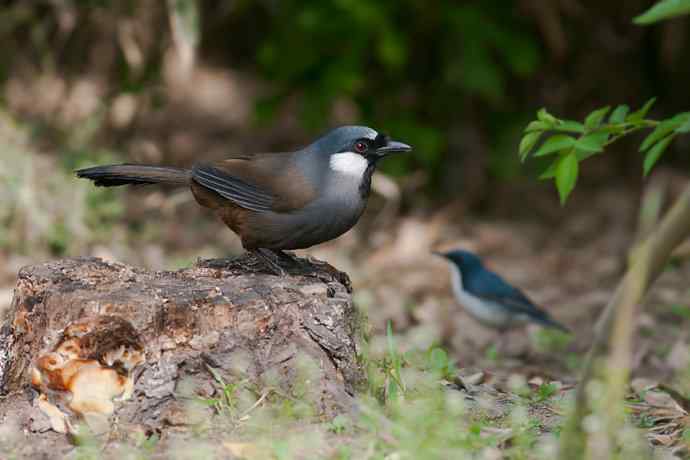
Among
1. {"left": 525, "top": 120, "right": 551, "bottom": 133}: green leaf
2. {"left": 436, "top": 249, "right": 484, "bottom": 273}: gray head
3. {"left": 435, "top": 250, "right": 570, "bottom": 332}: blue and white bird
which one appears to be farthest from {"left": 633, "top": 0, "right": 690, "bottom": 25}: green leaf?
{"left": 436, "top": 249, "right": 484, "bottom": 273}: gray head

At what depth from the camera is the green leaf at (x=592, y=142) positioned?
12.8ft

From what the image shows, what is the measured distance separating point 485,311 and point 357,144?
2.77 meters

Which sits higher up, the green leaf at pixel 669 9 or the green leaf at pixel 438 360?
the green leaf at pixel 669 9

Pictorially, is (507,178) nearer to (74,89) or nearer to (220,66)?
(220,66)

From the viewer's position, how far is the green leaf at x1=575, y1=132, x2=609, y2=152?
12.8 ft

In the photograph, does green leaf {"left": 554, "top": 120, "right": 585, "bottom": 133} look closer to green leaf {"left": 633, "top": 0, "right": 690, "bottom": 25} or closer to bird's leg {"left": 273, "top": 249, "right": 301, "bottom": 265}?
green leaf {"left": 633, "top": 0, "right": 690, "bottom": 25}

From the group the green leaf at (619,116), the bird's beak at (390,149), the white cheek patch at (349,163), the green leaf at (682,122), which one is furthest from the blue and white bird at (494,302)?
the green leaf at (682,122)

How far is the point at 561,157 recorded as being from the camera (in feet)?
13.4

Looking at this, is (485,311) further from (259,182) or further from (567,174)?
(567,174)

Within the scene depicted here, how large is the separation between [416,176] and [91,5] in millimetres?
3329

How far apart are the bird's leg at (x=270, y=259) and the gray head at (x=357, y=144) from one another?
568 mm

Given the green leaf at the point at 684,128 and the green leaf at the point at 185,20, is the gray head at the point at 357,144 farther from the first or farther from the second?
the green leaf at the point at 185,20

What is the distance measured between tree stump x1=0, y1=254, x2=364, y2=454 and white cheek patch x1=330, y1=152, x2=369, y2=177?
95 centimetres

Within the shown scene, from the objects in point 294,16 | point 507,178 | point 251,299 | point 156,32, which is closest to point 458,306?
point 507,178
